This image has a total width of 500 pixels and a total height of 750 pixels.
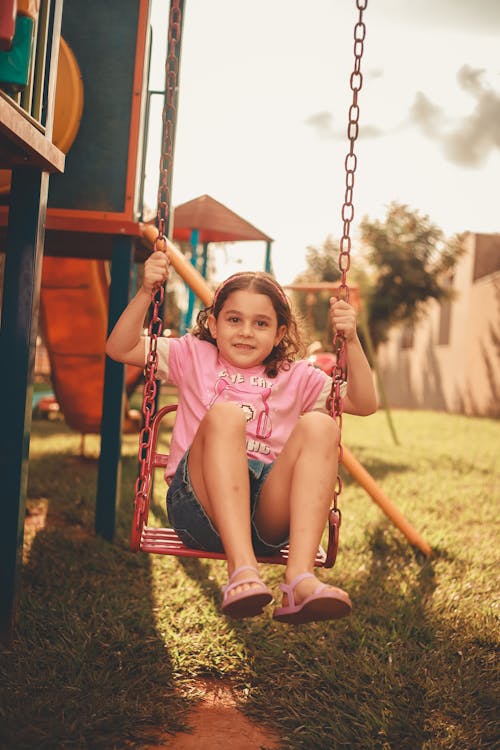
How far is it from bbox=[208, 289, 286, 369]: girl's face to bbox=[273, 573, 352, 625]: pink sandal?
3.20 feet

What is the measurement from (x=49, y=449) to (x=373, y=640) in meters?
6.17

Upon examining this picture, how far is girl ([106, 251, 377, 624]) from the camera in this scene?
7.42 ft

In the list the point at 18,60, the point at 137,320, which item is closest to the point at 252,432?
the point at 137,320

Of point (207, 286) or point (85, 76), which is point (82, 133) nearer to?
point (85, 76)

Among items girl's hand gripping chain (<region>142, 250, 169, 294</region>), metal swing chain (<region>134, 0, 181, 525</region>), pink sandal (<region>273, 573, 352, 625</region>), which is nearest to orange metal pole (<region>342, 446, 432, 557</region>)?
metal swing chain (<region>134, 0, 181, 525</region>)

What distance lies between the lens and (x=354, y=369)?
2.78 m

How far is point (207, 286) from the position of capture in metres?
4.58

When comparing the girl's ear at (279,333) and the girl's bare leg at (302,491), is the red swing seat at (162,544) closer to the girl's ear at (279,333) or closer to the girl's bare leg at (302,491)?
the girl's bare leg at (302,491)

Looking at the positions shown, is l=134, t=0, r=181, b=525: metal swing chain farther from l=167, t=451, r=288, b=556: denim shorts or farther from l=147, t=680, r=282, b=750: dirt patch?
l=147, t=680, r=282, b=750: dirt patch

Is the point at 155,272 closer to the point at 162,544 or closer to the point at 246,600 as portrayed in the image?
the point at 162,544

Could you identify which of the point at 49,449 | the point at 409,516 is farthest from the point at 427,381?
the point at 409,516

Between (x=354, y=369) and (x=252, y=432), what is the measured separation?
45 centimetres

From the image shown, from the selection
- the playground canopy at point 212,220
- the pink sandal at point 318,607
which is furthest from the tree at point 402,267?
the pink sandal at point 318,607

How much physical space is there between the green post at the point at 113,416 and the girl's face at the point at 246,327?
172 cm
